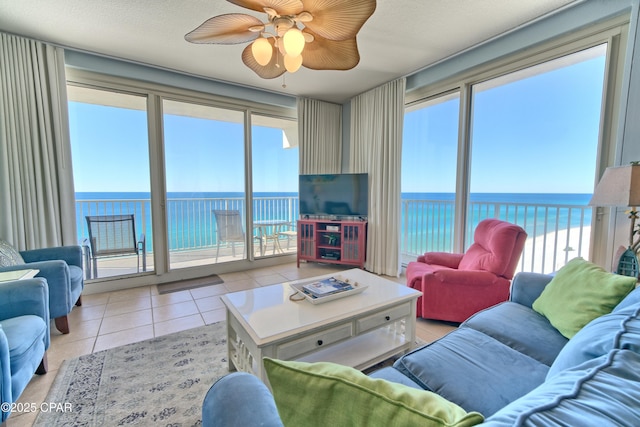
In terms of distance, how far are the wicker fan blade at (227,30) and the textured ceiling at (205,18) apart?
531 mm

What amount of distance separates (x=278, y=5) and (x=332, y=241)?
10.00 feet

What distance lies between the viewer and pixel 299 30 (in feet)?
4.94

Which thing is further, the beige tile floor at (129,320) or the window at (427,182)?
the window at (427,182)

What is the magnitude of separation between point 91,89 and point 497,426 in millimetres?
4152

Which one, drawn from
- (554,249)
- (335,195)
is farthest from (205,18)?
(554,249)

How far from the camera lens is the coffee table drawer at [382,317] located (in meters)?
1.57

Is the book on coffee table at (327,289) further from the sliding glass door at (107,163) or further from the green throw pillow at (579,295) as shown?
the sliding glass door at (107,163)

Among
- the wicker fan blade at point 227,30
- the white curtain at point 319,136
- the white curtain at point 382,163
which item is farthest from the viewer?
the white curtain at point 319,136

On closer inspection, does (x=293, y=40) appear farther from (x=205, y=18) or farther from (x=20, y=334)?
(x=20, y=334)

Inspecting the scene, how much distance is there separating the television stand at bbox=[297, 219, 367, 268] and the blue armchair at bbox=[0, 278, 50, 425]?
2796 millimetres

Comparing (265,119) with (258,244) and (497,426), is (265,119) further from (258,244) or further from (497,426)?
(497,426)

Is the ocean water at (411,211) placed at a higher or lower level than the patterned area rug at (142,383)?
higher

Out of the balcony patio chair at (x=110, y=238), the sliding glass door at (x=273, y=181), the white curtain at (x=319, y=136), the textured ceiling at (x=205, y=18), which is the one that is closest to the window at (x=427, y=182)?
the white curtain at (x=319, y=136)

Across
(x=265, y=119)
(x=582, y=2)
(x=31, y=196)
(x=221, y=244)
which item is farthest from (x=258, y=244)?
(x=582, y=2)
